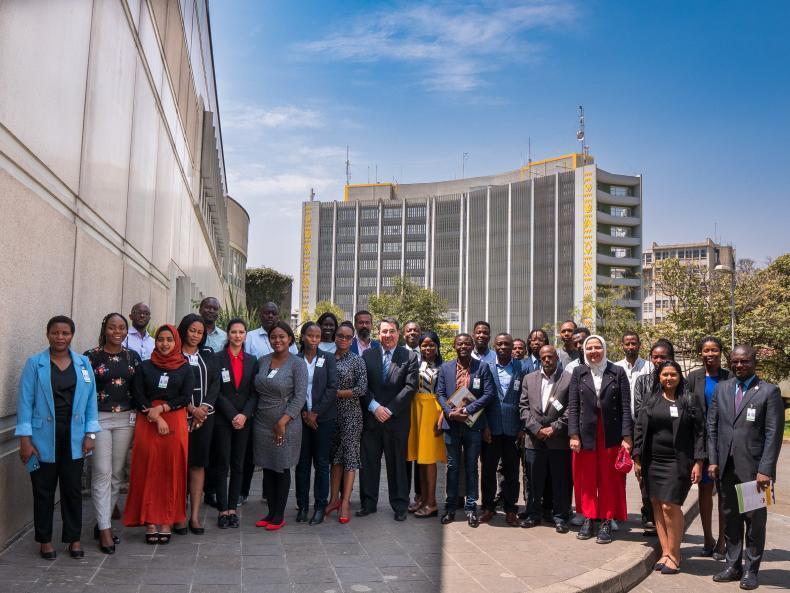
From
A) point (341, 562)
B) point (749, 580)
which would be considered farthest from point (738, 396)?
point (341, 562)

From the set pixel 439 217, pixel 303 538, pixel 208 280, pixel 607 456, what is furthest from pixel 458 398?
pixel 439 217

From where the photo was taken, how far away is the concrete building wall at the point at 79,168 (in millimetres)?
5133

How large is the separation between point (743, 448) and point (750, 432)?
0.14m

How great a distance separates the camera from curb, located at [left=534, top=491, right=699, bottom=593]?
202 inches

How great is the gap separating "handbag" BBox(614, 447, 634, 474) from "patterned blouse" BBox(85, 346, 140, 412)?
4296 millimetres

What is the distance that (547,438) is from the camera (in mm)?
6926

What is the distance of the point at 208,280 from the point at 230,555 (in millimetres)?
18769

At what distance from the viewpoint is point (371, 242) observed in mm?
120250

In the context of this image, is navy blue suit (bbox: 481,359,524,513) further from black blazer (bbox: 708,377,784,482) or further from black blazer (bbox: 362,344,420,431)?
black blazer (bbox: 708,377,784,482)

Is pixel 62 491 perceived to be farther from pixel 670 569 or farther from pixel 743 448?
pixel 743 448

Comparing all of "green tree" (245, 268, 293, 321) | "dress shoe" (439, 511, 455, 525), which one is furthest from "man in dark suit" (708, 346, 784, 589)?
"green tree" (245, 268, 293, 321)

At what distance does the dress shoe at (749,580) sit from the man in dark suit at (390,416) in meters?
3.08

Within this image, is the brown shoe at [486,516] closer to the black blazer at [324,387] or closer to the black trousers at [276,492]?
the black blazer at [324,387]

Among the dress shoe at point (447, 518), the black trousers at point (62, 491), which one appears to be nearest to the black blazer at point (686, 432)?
the dress shoe at point (447, 518)
